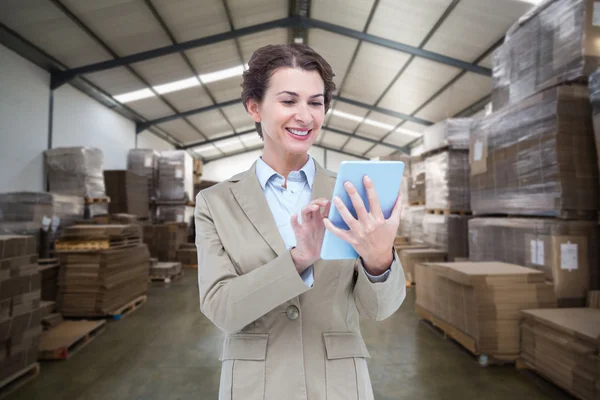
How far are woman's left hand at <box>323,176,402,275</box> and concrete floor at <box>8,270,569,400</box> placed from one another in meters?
3.00

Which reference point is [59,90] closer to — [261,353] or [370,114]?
[261,353]

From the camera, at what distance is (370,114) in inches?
591

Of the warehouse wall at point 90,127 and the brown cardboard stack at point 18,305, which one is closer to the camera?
the brown cardboard stack at point 18,305

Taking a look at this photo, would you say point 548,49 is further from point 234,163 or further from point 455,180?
point 234,163

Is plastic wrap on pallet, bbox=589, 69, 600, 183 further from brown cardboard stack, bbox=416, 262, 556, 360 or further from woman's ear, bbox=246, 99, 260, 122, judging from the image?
woman's ear, bbox=246, 99, 260, 122

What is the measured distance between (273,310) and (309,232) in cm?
33

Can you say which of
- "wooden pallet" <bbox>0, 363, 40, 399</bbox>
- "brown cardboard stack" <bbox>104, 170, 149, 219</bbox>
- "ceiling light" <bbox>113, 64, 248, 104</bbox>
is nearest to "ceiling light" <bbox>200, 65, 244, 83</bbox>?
"ceiling light" <bbox>113, 64, 248, 104</bbox>

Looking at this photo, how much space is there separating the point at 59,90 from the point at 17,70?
56.0 inches

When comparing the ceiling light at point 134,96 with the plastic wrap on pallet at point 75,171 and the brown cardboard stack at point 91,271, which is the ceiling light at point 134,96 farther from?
the brown cardboard stack at point 91,271

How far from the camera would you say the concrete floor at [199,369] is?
3375 millimetres

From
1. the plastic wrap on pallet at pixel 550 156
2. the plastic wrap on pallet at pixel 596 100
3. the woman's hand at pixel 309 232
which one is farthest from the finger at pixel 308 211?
the plastic wrap on pallet at pixel 550 156

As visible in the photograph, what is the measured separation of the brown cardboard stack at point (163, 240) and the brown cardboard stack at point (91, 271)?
4250 millimetres

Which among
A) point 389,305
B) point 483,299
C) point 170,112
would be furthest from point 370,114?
point 389,305

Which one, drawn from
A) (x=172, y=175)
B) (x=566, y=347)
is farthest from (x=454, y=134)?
(x=172, y=175)
